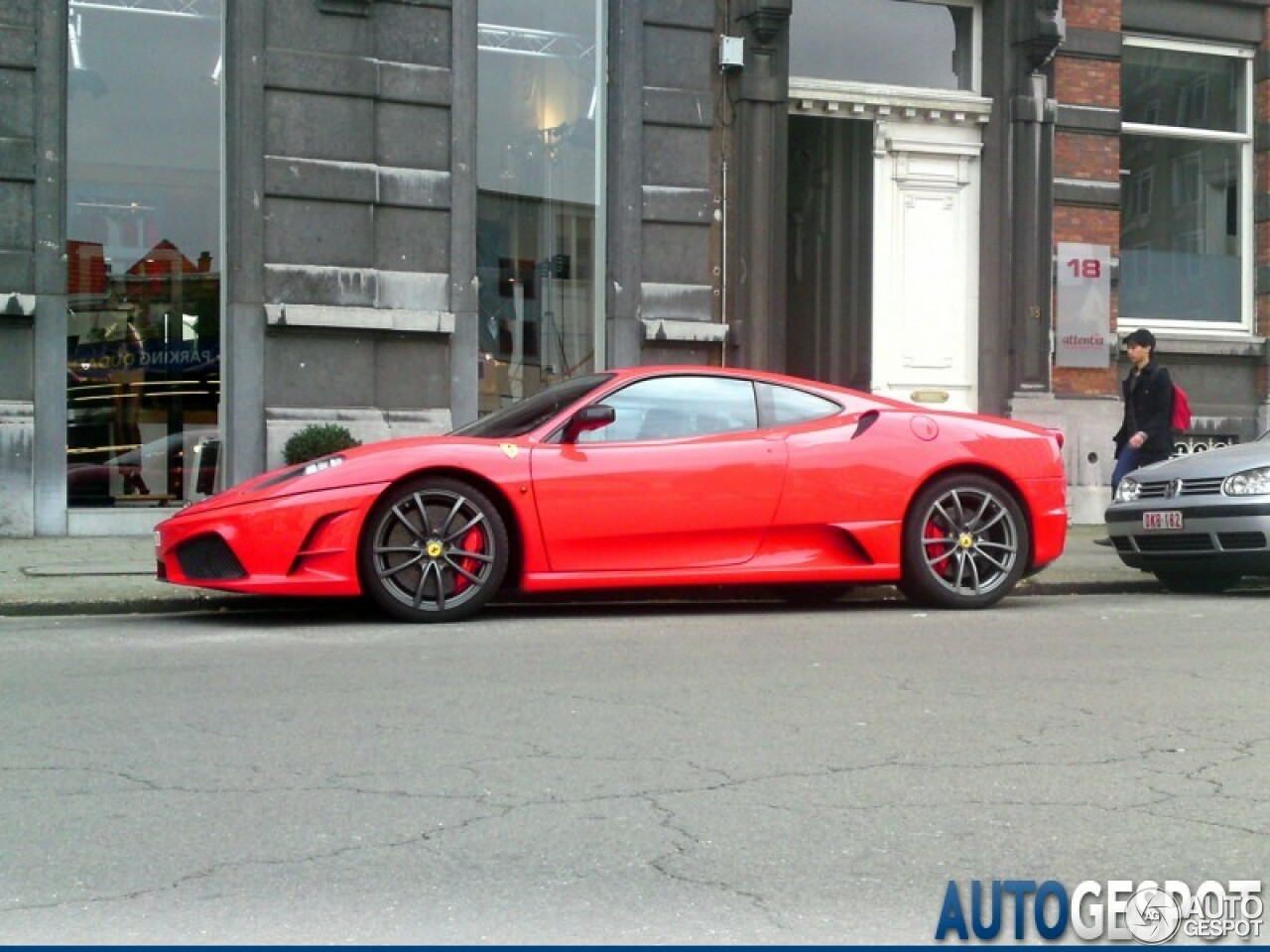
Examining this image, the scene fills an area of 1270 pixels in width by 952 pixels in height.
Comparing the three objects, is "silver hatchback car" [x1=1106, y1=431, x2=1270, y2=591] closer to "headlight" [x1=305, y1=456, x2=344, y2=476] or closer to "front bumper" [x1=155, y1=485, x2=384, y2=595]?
"front bumper" [x1=155, y1=485, x2=384, y2=595]

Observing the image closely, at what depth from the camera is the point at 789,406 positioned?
9688 millimetres

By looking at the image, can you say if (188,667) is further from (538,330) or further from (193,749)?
(538,330)

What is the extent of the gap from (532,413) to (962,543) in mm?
2504

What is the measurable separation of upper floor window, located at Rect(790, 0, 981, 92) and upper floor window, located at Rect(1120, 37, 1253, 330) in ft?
5.79

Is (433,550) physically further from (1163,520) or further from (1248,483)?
(1248,483)

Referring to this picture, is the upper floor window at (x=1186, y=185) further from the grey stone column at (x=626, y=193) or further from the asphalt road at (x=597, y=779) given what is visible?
the asphalt road at (x=597, y=779)

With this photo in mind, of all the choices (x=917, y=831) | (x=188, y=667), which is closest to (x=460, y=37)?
(x=188, y=667)

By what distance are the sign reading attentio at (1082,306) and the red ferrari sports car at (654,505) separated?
7612 millimetres

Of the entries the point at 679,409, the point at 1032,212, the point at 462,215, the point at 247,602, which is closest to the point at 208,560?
the point at 247,602

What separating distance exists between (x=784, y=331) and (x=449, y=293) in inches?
135

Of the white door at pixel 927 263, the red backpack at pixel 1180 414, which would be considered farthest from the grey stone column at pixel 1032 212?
the red backpack at pixel 1180 414

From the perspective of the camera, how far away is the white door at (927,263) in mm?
17547

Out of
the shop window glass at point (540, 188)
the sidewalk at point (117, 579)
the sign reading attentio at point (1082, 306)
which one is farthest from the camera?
the sign reading attentio at point (1082, 306)

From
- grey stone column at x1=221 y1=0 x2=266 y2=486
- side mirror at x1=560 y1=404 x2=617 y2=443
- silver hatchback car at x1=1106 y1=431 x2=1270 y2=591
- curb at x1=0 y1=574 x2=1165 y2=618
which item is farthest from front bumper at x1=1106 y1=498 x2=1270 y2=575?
grey stone column at x1=221 y1=0 x2=266 y2=486
